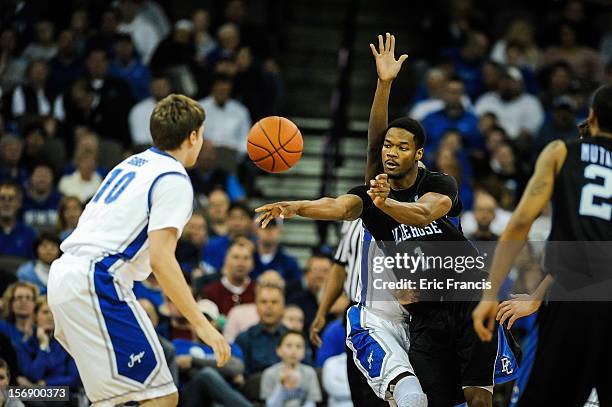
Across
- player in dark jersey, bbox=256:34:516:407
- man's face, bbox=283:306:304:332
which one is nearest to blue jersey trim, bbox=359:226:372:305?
player in dark jersey, bbox=256:34:516:407

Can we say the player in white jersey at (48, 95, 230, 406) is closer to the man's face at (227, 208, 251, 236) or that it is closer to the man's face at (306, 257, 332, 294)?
the man's face at (306, 257, 332, 294)

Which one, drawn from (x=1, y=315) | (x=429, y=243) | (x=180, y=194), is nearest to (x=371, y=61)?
(x=1, y=315)

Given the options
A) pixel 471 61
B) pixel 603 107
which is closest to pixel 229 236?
pixel 471 61

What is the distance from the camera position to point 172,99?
20.6 feet

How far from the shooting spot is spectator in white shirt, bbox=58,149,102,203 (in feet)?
40.8

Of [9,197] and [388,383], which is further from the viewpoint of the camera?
[9,197]

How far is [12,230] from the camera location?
37.8 ft

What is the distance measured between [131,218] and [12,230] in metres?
6.05

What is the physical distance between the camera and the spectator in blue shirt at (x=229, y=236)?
1196 cm

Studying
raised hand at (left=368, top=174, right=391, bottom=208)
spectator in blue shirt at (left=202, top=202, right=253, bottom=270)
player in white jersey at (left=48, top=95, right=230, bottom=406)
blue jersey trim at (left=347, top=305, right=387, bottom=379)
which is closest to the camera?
player in white jersey at (left=48, top=95, right=230, bottom=406)

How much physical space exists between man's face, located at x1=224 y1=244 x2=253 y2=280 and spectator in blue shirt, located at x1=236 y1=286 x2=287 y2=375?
717 mm

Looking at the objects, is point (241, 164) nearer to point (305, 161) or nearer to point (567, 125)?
point (305, 161)

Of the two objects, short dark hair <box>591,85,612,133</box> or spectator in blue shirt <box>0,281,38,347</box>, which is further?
spectator in blue shirt <box>0,281,38,347</box>

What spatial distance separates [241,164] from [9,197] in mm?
3327
